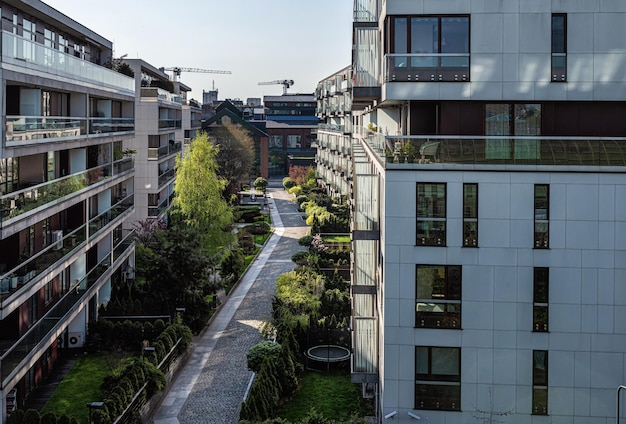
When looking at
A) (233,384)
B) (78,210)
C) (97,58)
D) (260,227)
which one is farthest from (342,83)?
(233,384)

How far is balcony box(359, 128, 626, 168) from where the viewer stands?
665 inches

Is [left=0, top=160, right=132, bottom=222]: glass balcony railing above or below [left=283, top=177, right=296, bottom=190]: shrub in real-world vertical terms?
above

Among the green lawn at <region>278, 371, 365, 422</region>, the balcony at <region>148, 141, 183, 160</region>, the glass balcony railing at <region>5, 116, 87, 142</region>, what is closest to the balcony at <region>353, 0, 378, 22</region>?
the glass balcony railing at <region>5, 116, 87, 142</region>

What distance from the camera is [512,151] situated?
17.0m

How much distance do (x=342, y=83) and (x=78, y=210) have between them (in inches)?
1660

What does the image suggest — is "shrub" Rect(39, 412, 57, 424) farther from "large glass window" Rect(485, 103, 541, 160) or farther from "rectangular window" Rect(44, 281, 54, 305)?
"large glass window" Rect(485, 103, 541, 160)

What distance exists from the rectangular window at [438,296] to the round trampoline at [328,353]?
26.9 feet

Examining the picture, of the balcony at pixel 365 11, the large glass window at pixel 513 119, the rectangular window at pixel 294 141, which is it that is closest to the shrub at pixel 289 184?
the rectangular window at pixel 294 141

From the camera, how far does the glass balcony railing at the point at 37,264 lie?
19.4 meters

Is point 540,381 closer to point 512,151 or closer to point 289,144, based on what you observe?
point 512,151

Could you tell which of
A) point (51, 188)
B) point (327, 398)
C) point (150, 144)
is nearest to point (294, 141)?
point (150, 144)

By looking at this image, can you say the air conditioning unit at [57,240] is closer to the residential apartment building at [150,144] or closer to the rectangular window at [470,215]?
the rectangular window at [470,215]

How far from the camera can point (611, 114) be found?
62.8 ft

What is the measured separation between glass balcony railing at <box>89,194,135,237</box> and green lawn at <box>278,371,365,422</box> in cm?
1021
